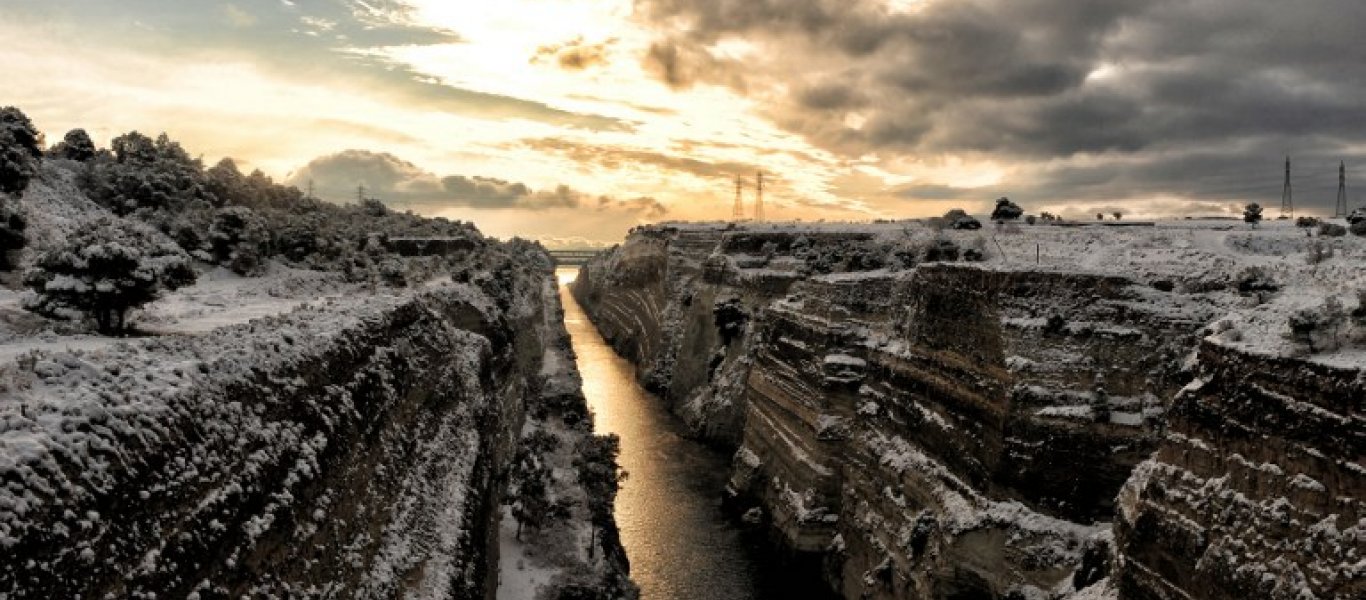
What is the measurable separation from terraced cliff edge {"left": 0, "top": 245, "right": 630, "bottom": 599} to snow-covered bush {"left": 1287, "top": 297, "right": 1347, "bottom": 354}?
20876 mm

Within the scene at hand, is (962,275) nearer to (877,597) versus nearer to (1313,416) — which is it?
(877,597)

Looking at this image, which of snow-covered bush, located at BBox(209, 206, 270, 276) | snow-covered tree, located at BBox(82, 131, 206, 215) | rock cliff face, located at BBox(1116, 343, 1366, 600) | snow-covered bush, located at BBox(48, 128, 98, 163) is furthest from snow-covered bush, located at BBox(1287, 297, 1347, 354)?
snow-covered bush, located at BBox(48, 128, 98, 163)

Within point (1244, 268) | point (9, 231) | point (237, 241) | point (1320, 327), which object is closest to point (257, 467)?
point (1320, 327)

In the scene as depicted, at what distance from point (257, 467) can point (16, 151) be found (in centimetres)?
3647

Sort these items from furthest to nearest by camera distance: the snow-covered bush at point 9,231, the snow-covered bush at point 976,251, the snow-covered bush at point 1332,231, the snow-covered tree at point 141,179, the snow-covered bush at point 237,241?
the snow-covered tree at point 141,179, the snow-covered bush at point 237,241, the snow-covered bush at point 976,251, the snow-covered bush at point 1332,231, the snow-covered bush at point 9,231

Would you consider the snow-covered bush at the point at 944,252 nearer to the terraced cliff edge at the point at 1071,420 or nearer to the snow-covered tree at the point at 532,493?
the terraced cliff edge at the point at 1071,420

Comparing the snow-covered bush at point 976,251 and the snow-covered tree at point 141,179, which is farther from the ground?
the snow-covered tree at point 141,179

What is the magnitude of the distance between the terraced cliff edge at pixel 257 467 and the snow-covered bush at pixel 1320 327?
68.5 feet

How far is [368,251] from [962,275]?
49.0 metres

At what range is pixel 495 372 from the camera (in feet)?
153

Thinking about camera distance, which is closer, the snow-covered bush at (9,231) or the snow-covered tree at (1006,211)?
the snow-covered bush at (9,231)

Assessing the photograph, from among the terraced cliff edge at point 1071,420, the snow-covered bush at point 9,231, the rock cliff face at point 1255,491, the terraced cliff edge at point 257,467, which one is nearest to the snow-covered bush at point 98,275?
the terraced cliff edge at point 257,467

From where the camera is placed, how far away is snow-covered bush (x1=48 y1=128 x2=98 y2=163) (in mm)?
58719

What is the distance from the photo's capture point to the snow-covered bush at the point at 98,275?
80.4ft
